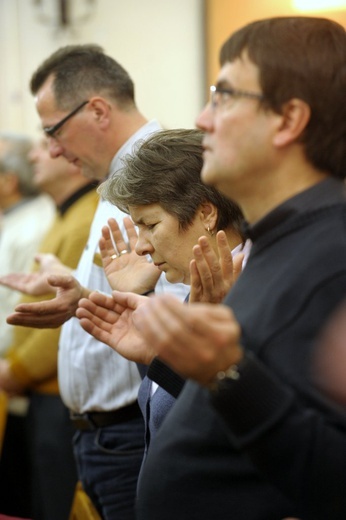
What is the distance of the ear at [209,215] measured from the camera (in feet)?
6.14

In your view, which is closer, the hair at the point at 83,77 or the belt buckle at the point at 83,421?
the belt buckle at the point at 83,421

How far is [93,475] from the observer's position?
2.45 metres

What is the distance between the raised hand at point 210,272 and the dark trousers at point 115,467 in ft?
2.84

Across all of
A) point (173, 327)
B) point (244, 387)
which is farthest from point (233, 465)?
point (173, 327)

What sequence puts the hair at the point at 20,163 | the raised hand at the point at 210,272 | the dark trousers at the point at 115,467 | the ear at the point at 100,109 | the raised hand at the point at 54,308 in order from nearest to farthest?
the raised hand at the point at 210,272
the raised hand at the point at 54,308
the dark trousers at the point at 115,467
the ear at the point at 100,109
the hair at the point at 20,163

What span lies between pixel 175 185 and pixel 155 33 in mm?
2719

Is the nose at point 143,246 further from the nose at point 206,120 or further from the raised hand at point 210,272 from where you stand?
the nose at point 206,120

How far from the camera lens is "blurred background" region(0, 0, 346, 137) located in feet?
13.7

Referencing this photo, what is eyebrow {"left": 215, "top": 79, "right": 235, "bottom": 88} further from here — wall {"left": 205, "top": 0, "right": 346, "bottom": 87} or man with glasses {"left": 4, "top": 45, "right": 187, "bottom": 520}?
wall {"left": 205, "top": 0, "right": 346, "bottom": 87}

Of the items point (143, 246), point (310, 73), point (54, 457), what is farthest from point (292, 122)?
point (54, 457)

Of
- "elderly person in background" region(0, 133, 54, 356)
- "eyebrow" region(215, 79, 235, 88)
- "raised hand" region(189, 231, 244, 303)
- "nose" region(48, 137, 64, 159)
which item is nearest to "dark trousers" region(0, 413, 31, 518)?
"elderly person in background" region(0, 133, 54, 356)

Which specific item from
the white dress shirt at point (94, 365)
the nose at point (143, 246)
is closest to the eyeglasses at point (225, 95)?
the nose at point (143, 246)

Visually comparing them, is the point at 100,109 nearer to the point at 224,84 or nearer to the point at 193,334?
the point at 224,84

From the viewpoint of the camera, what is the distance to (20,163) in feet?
14.8
